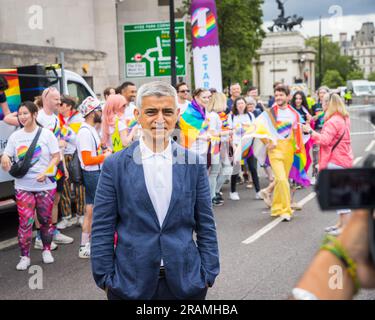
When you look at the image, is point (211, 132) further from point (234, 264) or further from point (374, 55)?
point (374, 55)

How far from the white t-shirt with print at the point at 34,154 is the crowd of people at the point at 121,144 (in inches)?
0.4

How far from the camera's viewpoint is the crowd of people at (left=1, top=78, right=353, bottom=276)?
20.5 ft

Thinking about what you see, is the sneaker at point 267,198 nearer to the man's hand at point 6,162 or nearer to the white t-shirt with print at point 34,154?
the white t-shirt with print at point 34,154

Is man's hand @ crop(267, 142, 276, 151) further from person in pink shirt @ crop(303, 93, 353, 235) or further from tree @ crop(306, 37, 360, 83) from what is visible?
tree @ crop(306, 37, 360, 83)

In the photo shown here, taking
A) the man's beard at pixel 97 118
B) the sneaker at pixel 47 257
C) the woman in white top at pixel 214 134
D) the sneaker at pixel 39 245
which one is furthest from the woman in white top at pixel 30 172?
the woman in white top at pixel 214 134

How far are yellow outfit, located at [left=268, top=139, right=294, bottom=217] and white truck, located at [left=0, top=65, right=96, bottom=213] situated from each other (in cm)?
371

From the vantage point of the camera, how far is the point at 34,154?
6.19m

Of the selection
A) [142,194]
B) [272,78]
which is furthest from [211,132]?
[272,78]

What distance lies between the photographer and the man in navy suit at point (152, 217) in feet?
9.02

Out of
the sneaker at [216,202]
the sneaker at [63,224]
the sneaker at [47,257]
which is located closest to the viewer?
the sneaker at [47,257]

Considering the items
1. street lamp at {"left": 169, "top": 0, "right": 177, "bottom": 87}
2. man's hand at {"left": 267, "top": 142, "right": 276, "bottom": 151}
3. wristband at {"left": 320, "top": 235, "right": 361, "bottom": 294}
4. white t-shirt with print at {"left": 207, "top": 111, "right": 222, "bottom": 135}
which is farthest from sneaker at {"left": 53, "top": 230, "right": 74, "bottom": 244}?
street lamp at {"left": 169, "top": 0, "right": 177, "bottom": 87}

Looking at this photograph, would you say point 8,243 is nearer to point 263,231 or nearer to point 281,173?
point 263,231

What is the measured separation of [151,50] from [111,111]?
25.5ft
